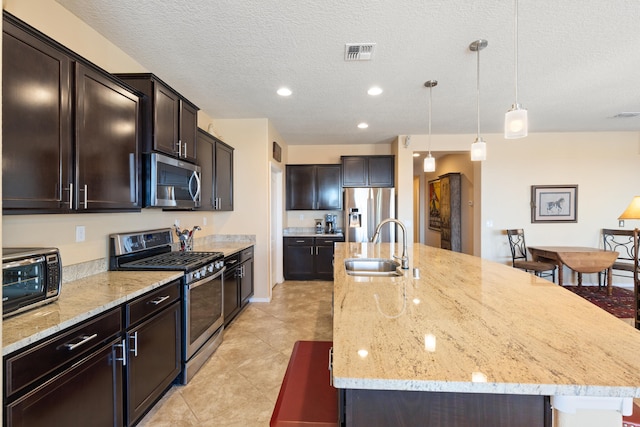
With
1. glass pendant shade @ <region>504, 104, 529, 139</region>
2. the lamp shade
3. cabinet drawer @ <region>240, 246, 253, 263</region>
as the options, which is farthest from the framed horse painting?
cabinet drawer @ <region>240, 246, 253, 263</region>

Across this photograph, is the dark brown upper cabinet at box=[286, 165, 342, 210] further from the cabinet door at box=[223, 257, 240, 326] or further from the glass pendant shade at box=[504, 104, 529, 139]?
the glass pendant shade at box=[504, 104, 529, 139]

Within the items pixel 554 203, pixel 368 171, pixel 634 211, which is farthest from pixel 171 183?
pixel 554 203

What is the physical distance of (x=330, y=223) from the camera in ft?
18.7

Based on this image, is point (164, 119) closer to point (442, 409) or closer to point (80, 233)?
point (80, 233)

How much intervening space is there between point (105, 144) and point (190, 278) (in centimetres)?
109

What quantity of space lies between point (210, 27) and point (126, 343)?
2.15 meters

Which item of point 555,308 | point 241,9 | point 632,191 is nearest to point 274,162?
point 241,9

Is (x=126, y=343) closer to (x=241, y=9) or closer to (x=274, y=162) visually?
(x=241, y=9)

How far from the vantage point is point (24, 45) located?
52.9 inches

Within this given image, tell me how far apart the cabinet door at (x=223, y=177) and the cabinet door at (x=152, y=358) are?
69.2 inches

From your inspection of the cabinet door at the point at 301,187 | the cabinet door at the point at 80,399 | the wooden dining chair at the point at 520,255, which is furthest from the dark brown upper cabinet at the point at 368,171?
the cabinet door at the point at 80,399

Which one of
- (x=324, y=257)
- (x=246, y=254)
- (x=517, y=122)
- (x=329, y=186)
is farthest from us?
(x=329, y=186)

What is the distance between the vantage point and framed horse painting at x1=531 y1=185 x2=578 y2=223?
4.98m

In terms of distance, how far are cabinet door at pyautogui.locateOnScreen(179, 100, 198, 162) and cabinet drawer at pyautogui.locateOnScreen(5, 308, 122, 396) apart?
5.04ft
